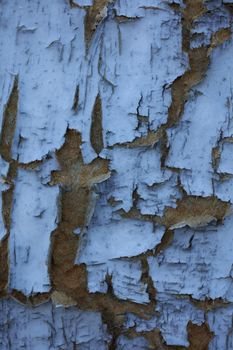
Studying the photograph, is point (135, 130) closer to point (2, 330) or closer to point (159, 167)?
point (159, 167)

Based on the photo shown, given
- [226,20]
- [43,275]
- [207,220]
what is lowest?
[43,275]

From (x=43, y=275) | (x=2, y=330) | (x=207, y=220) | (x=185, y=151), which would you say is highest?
(x=185, y=151)

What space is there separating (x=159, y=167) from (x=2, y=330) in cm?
40

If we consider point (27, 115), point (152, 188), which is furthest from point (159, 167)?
point (27, 115)

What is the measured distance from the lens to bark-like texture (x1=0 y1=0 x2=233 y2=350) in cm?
104

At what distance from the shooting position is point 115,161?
1.06m

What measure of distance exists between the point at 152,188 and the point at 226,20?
308 millimetres

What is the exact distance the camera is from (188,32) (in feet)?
3.42

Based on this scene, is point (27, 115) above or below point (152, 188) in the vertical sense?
above

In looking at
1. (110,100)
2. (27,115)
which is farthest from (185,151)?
(27,115)

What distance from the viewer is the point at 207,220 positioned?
1.07 meters

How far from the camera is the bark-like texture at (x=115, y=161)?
1.04 metres

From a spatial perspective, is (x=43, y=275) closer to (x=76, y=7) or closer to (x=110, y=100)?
(x=110, y=100)

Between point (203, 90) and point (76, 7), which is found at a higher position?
point (76, 7)
